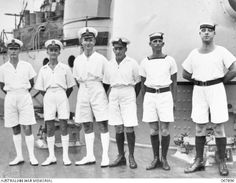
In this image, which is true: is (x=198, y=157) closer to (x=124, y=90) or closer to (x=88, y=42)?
(x=124, y=90)

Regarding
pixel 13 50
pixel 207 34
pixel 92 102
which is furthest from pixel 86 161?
pixel 207 34

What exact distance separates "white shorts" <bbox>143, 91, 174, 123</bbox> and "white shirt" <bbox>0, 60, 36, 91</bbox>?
1.53 meters

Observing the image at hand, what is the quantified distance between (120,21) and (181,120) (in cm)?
182

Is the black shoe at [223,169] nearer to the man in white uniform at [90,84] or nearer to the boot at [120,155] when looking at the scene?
the boot at [120,155]

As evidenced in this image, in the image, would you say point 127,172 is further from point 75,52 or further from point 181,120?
point 75,52

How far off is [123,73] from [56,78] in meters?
0.86

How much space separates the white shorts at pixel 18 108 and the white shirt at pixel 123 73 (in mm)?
1079

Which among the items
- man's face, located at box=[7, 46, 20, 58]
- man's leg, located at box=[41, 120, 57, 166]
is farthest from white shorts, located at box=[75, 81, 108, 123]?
man's face, located at box=[7, 46, 20, 58]

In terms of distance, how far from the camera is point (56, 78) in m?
4.78

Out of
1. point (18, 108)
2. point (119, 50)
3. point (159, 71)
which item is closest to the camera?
point (159, 71)

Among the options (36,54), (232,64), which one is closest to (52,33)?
(36,54)

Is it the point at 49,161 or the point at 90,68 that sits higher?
the point at 90,68

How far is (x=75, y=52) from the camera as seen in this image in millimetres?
11359

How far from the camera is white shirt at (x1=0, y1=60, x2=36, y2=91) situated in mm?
4742
